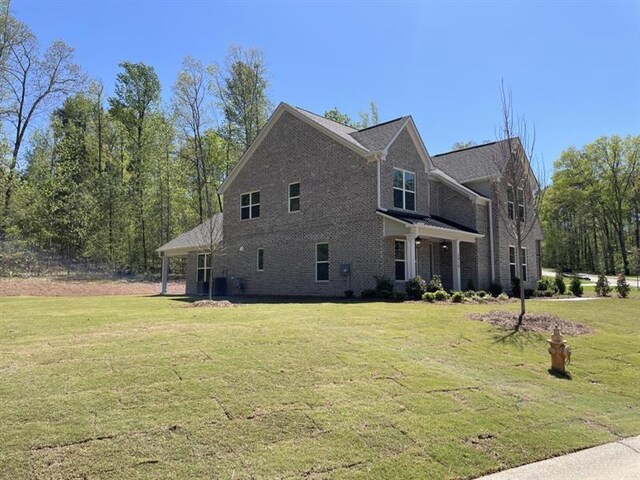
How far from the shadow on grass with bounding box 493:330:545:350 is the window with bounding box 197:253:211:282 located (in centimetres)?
1905

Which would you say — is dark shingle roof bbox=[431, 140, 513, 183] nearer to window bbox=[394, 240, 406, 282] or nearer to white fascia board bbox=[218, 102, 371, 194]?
window bbox=[394, 240, 406, 282]

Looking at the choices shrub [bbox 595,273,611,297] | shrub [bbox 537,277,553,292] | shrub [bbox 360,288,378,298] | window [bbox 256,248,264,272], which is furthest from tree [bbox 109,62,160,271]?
shrub [bbox 595,273,611,297]

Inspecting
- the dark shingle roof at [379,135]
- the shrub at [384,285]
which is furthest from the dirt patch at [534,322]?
the dark shingle roof at [379,135]

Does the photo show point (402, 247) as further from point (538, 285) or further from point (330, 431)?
point (330, 431)

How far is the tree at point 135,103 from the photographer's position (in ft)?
131

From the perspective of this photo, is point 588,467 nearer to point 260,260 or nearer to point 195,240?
point 260,260

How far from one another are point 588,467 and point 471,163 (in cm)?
2087

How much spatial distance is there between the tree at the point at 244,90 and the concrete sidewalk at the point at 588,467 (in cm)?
3628

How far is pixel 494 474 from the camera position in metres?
3.90

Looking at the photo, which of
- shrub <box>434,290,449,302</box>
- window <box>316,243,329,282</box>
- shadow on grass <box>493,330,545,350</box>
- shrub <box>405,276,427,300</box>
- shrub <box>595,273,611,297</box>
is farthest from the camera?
shrub <box>595,273,611,297</box>

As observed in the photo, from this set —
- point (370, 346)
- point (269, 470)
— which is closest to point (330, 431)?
point (269, 470)

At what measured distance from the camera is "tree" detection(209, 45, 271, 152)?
3800 cm

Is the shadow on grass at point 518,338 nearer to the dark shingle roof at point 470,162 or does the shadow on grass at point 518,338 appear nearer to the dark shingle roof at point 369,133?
the dark shingle roof at point 369,133

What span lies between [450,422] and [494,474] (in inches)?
33.2
